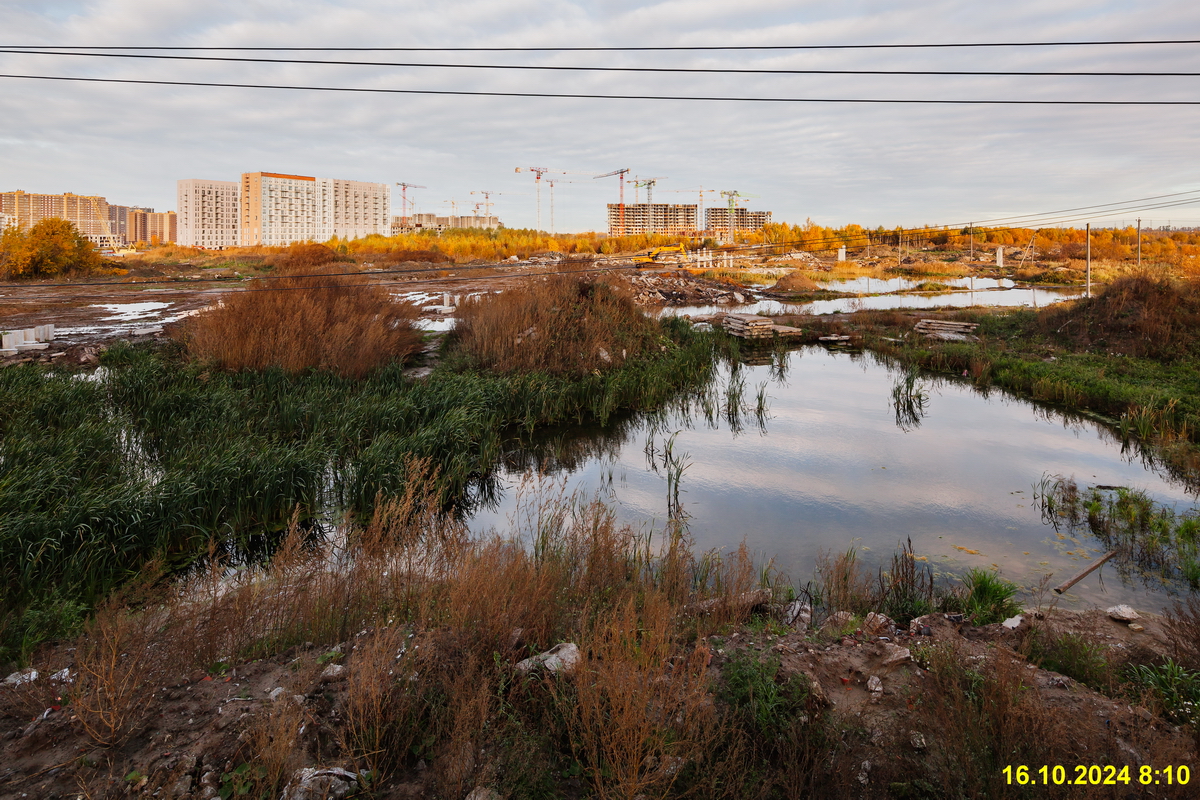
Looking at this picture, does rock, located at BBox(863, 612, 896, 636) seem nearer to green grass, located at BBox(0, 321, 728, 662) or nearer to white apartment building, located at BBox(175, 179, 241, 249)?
green grass, located at BBox(0, 321, 728, 662)

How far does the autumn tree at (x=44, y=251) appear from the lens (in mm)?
30531

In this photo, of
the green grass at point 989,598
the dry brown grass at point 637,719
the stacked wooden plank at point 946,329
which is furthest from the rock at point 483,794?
the stacked wooden plank at point 946,329

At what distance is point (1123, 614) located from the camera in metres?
5.19

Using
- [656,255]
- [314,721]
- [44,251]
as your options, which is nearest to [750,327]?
[314,721]

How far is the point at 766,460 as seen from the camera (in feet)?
35.5

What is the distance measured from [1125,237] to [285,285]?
8076 centimetres

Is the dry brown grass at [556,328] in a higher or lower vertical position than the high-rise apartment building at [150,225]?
lower

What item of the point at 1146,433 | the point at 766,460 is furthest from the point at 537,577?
the point at 1146,433

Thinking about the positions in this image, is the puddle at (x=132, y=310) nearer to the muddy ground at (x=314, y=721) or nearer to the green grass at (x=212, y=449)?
the green grass at (x=212, y=449)

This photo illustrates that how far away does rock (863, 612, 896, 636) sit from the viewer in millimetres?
4887

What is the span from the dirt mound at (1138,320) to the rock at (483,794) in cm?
1808

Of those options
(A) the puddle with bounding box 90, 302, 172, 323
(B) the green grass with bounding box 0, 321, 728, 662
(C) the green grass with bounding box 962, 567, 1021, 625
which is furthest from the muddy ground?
(A) the puddle with bounding box 90, 302, 172, 323

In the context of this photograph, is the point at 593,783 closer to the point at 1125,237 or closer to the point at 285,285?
the point at 285,285

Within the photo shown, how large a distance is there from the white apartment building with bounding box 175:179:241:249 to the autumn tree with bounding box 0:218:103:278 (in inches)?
3607
